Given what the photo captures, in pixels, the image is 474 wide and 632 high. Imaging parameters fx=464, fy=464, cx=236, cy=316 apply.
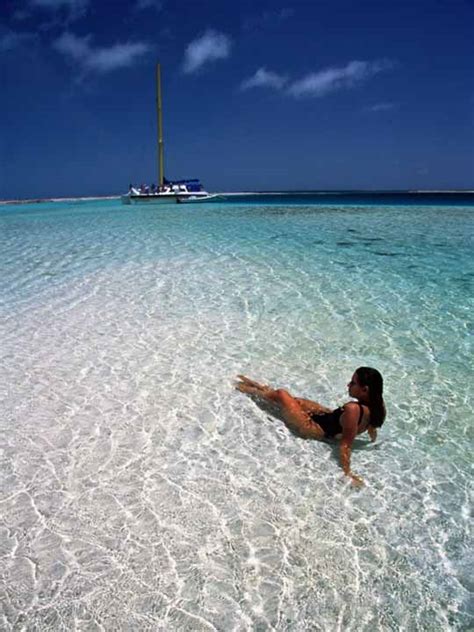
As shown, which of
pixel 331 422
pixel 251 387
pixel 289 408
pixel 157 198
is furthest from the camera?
pixel 157 198

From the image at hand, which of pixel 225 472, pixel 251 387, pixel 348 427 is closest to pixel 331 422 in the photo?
pixel 348 427

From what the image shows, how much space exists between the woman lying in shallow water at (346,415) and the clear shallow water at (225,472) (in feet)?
0.43

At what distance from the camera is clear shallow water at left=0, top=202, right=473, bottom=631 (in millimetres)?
2279

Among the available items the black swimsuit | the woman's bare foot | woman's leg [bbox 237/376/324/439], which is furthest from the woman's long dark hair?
the woman's bare foot

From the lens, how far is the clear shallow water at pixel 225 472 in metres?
2.28

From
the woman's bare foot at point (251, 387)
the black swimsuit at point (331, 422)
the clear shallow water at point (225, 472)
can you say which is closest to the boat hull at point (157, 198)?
the clear shallow water at point (225, 472)

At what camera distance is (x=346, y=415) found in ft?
11.2

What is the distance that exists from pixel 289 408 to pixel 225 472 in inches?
38.6

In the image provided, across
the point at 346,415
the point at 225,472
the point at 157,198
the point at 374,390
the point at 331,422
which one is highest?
the point at 157,198

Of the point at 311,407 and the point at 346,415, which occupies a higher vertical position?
the point at 346,415

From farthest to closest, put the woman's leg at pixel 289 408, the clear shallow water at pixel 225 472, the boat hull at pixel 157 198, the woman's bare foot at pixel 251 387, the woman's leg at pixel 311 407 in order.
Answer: the boat hull at pixel 157 198, the woman's bare foot at pixel 251 387, the woman's leg at pixel 311 407, the woman's leg at pixel 289 408, the clear shallow water at pixel 225 472

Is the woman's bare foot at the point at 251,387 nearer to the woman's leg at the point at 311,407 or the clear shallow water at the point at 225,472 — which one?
the clear shallow water at the point at 225,472

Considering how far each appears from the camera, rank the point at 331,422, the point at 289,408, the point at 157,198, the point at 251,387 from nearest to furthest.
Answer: the point at 331,422
the point at 289,408
the point at 251,387
the point at 157,198

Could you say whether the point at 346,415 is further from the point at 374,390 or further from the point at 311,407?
the point at 311,407
